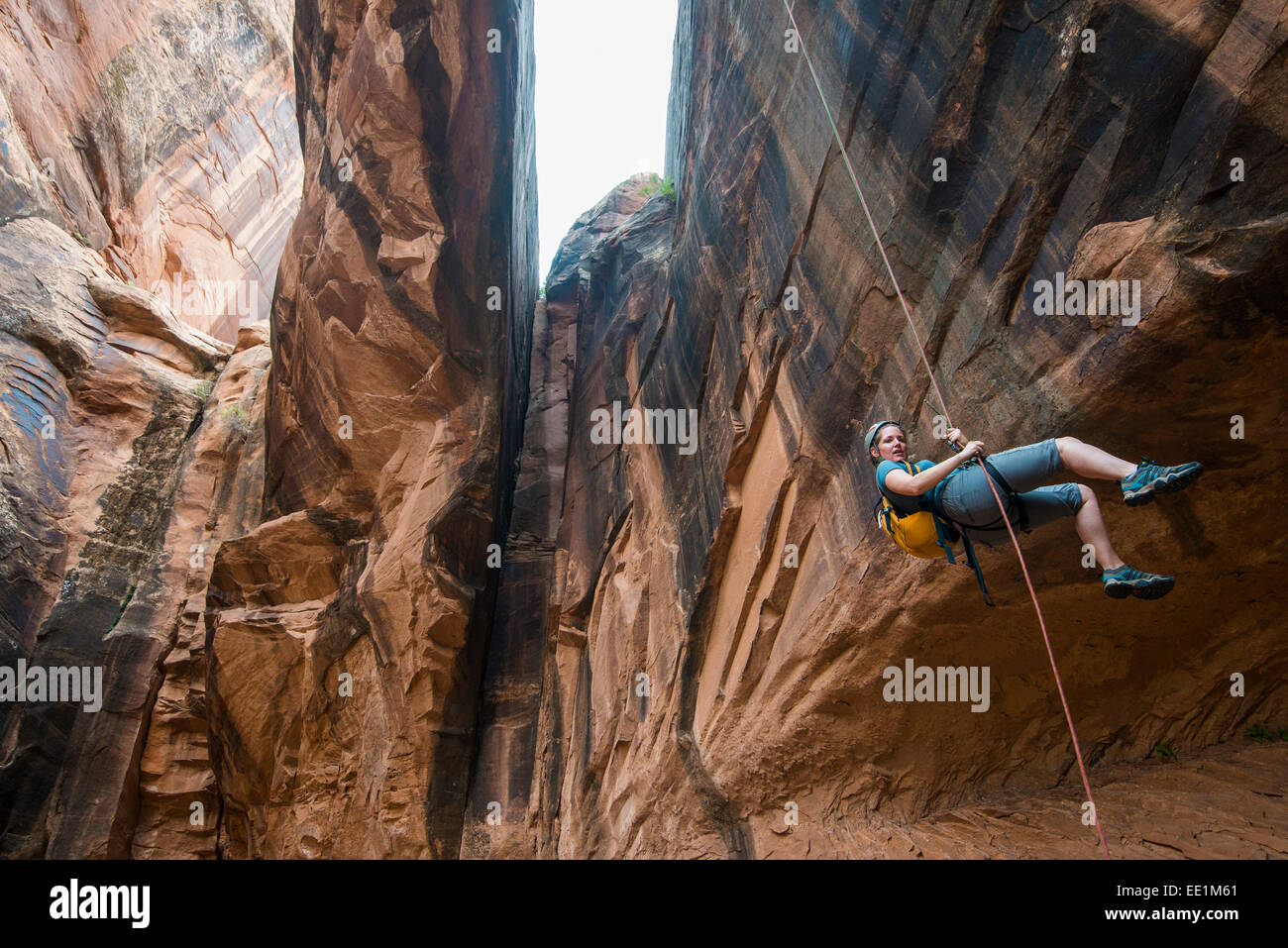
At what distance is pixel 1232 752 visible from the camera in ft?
22.6

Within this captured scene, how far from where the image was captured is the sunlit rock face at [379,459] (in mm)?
10633

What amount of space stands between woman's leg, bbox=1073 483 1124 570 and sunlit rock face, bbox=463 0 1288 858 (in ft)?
2.51

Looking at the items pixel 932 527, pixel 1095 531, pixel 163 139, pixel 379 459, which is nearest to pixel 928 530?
pixel 932 527

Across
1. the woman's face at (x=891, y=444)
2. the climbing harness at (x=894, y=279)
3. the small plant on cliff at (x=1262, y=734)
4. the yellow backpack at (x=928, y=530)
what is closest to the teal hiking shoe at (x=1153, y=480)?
the climbing harness at (x=894, y=279)

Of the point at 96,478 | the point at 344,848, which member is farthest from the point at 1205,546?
the point at 96,478

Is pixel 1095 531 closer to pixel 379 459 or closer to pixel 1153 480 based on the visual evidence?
pixel 1153 480

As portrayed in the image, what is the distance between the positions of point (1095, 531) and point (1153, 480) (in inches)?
19.9

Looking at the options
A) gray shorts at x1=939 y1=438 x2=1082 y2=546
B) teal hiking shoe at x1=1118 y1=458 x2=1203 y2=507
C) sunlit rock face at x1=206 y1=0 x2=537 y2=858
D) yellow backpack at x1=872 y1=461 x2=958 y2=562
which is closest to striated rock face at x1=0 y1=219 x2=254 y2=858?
sunlit rock face at x1=206 y1=0 x2=537 y2=858

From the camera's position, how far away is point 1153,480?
427 centimetres

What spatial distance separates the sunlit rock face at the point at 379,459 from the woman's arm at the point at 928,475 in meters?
7.14

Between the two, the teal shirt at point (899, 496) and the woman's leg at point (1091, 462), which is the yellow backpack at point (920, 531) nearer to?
the teal shirt at point (899, 496)

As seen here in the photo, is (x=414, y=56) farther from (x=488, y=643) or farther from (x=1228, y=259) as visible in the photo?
(x=1228, y=259)

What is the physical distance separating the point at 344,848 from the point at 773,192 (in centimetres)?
967

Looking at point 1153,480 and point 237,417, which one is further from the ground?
point 237,417
